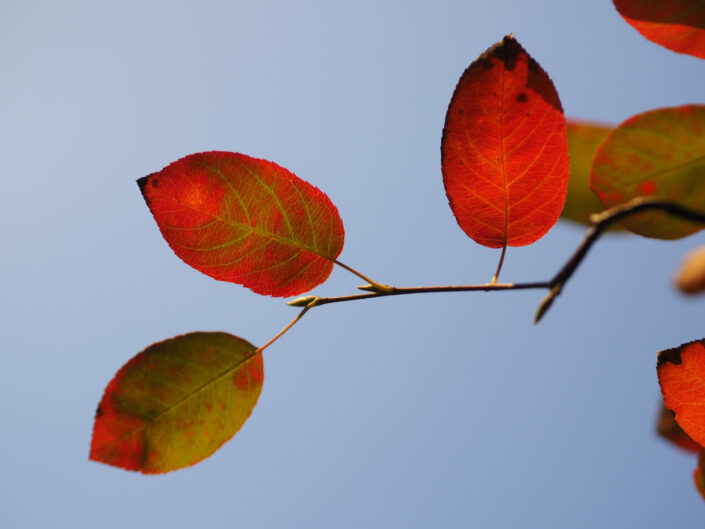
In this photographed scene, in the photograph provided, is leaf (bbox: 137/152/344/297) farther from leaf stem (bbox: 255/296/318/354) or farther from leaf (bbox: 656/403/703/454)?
leaf (bbox: 656/403/703/454)

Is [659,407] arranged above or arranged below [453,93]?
below

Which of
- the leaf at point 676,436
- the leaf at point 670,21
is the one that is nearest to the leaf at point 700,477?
the leaf at point 676,436

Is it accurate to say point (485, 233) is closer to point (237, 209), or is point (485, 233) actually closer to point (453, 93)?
point (453, 93)

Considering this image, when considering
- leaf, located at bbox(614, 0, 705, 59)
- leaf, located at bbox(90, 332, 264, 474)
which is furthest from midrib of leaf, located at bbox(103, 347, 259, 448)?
leaf, located at bbox(614, 0, 705, 59)

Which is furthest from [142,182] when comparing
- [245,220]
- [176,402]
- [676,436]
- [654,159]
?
[676,436]

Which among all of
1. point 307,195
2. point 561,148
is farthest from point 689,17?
point 307,195

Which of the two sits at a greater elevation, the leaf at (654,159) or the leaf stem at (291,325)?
the leaf at (654,159)

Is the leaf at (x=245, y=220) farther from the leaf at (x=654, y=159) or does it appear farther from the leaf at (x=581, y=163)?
the leaf at (x=581, y=163)
